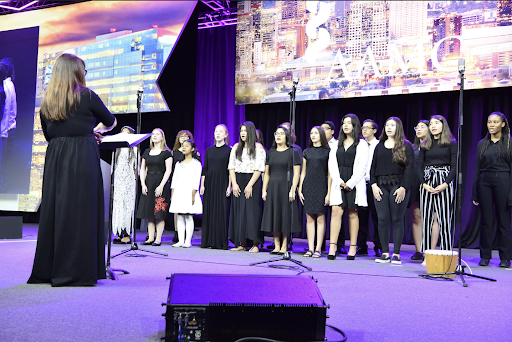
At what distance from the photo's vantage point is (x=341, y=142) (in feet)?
16.5

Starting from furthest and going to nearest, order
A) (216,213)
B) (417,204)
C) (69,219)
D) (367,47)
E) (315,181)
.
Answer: (367,47) → (216,213) → (315,181) → (417,204) → (69,219)

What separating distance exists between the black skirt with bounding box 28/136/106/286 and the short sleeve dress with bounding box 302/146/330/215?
8.88ft

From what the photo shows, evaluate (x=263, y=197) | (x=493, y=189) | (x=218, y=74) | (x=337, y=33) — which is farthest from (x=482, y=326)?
A: (x=218, y=74)

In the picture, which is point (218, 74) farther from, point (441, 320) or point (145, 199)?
point (441, 320)

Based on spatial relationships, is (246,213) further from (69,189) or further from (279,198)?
(69,189)

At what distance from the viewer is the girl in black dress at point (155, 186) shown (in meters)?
6.16

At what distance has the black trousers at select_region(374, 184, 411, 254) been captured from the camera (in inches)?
182

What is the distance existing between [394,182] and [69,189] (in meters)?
3.10

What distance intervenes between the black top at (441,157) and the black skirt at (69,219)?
3.33 m

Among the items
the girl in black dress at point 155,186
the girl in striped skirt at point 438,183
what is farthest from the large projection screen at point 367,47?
the girl in black dress at point 155,186

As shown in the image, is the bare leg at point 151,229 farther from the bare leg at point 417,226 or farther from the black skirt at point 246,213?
the bare leg at point 417,226

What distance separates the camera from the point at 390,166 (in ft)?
15.4

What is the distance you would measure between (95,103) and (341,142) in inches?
111

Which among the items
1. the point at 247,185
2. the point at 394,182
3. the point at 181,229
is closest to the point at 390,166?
the point at 394,182
